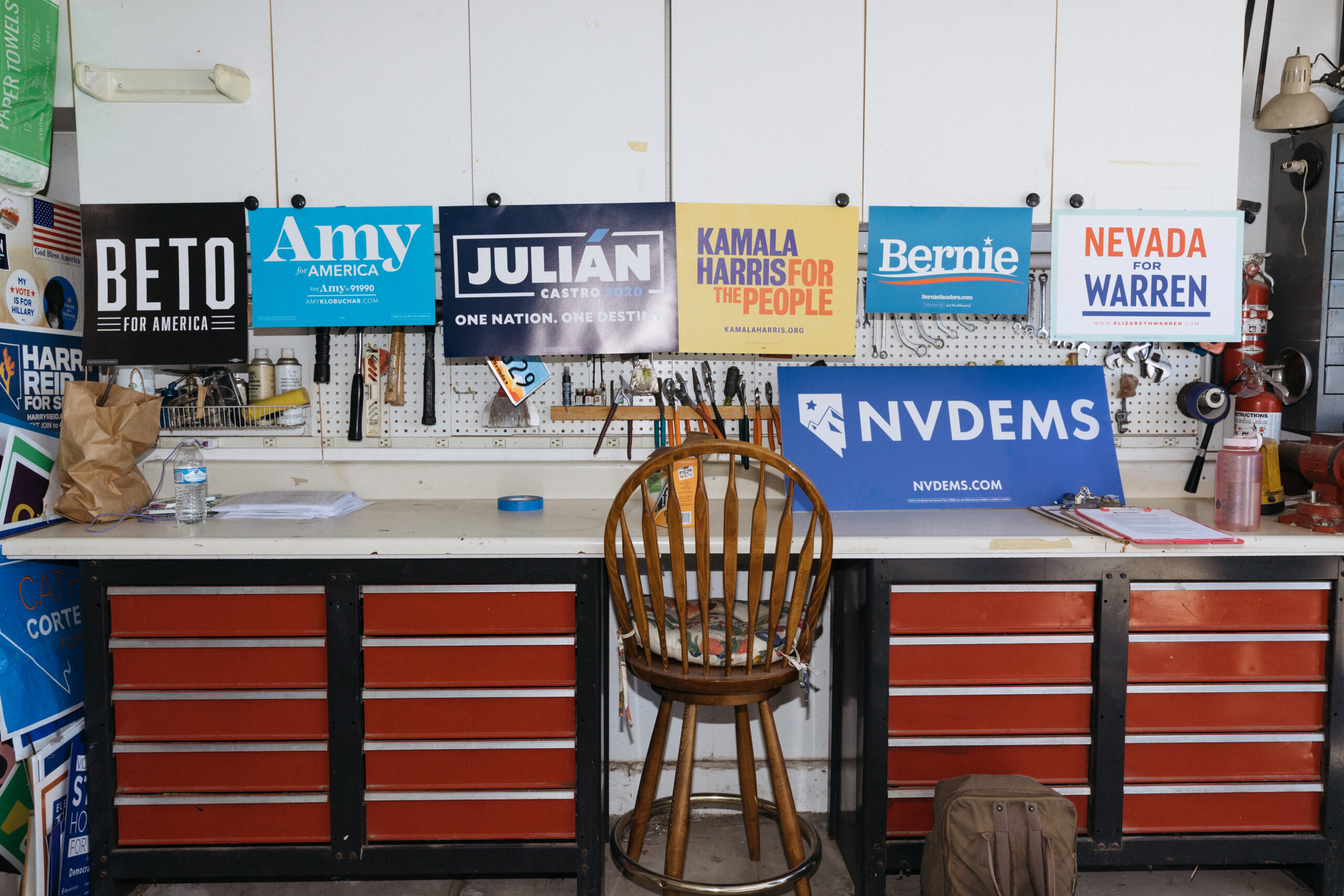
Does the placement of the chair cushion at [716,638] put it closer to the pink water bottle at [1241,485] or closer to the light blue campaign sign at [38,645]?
the pink water bottle at [1241,485]

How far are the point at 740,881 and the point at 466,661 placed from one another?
89 cm

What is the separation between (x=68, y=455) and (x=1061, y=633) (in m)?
2.46

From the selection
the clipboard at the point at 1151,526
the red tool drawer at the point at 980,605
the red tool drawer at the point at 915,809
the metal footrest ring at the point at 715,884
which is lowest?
Result: the metal footrest ring at the point at 715,884

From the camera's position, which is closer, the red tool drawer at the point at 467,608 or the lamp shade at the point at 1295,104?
the red tool drawer at the point at 467,608

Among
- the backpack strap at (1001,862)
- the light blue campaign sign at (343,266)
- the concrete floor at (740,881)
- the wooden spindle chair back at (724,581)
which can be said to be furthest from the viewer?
the light blue campaign sign at (343,266)

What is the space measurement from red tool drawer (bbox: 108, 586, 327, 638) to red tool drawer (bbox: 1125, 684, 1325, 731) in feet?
6.41

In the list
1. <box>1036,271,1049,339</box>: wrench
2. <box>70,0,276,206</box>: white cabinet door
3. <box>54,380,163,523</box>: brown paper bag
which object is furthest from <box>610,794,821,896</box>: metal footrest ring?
<box>70,0,276,206</box>: white cabinet door

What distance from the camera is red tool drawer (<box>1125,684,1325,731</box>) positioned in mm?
1875

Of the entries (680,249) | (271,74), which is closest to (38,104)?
(271,74)

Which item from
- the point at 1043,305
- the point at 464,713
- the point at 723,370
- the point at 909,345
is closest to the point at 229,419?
the point at 464,713

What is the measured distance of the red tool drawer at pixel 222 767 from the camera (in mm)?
1838

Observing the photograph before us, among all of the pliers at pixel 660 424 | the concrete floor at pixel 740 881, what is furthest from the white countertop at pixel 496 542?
the concrete floor at pixel 740 881

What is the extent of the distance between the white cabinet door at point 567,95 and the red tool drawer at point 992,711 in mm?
1502

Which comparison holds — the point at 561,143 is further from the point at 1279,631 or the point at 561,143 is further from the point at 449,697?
the point at 1279,631
